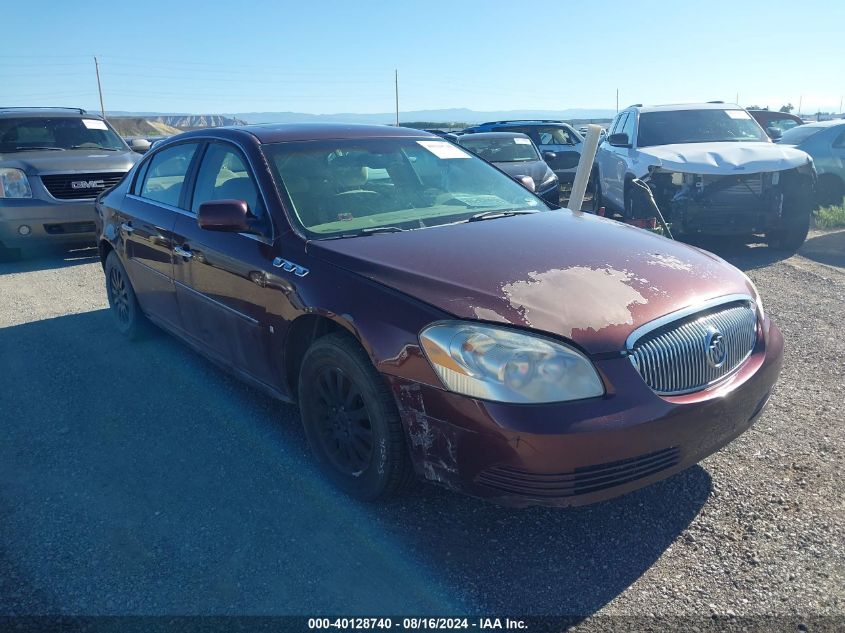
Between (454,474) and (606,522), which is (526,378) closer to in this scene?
(454,474)

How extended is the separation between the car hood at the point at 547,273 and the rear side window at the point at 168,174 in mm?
1673

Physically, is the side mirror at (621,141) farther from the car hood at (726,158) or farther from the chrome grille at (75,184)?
the chrome grille at (75,184)

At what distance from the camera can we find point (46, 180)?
871cm

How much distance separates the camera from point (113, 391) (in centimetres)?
452

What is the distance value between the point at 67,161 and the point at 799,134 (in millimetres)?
11450

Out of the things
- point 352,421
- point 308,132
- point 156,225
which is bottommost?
point 352,421

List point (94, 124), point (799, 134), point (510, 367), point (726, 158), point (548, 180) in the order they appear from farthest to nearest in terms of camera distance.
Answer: point (799, 134) → point (548, 180) → point (94, 124) → point (726, 158) → point (510, 367)

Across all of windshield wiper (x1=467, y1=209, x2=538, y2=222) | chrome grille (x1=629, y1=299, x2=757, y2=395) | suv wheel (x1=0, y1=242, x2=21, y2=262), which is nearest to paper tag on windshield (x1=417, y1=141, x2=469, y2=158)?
windshield wiper (x1=467, y1=209, x2=538, y2=222)

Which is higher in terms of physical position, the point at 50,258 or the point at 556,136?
the point at 556,136

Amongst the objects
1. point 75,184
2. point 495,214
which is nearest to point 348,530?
point 495,214

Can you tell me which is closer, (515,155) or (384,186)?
(384,186)

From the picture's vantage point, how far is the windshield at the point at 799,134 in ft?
38.6

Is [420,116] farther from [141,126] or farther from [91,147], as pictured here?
[91,147]

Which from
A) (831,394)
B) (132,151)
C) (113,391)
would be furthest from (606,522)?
(132,151)
